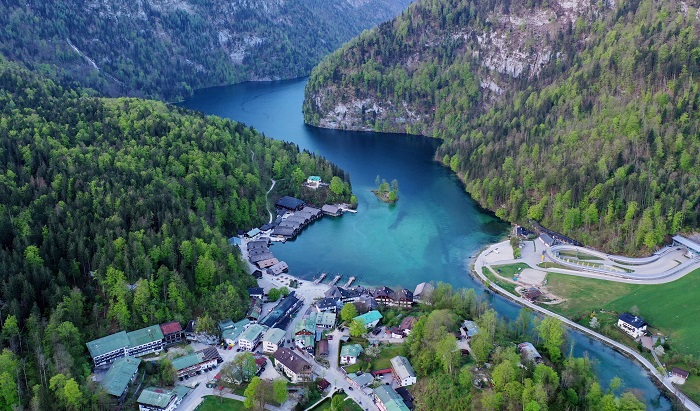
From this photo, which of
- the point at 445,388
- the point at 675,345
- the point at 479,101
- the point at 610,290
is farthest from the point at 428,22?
the point at 445,388

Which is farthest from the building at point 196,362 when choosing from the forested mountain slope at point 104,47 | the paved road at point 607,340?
the forested mountain slope at point 104,47

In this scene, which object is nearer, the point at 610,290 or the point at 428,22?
the point at 610,290

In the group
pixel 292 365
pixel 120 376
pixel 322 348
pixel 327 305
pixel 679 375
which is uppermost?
pixel 327 305

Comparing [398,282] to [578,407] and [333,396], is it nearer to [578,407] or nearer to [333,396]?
[333,396]

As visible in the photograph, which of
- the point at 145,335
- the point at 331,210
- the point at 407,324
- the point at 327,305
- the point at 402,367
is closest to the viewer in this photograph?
the point at 402,367

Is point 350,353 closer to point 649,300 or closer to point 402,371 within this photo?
point 402,371

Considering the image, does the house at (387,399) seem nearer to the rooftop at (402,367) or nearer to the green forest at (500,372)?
the green forest at (500,372)

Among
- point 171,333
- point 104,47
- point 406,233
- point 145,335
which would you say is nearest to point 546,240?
point 406,233

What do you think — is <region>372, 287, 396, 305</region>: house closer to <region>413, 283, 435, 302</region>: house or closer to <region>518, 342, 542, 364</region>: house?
<region>413, 283, 435, 302</region>: house
